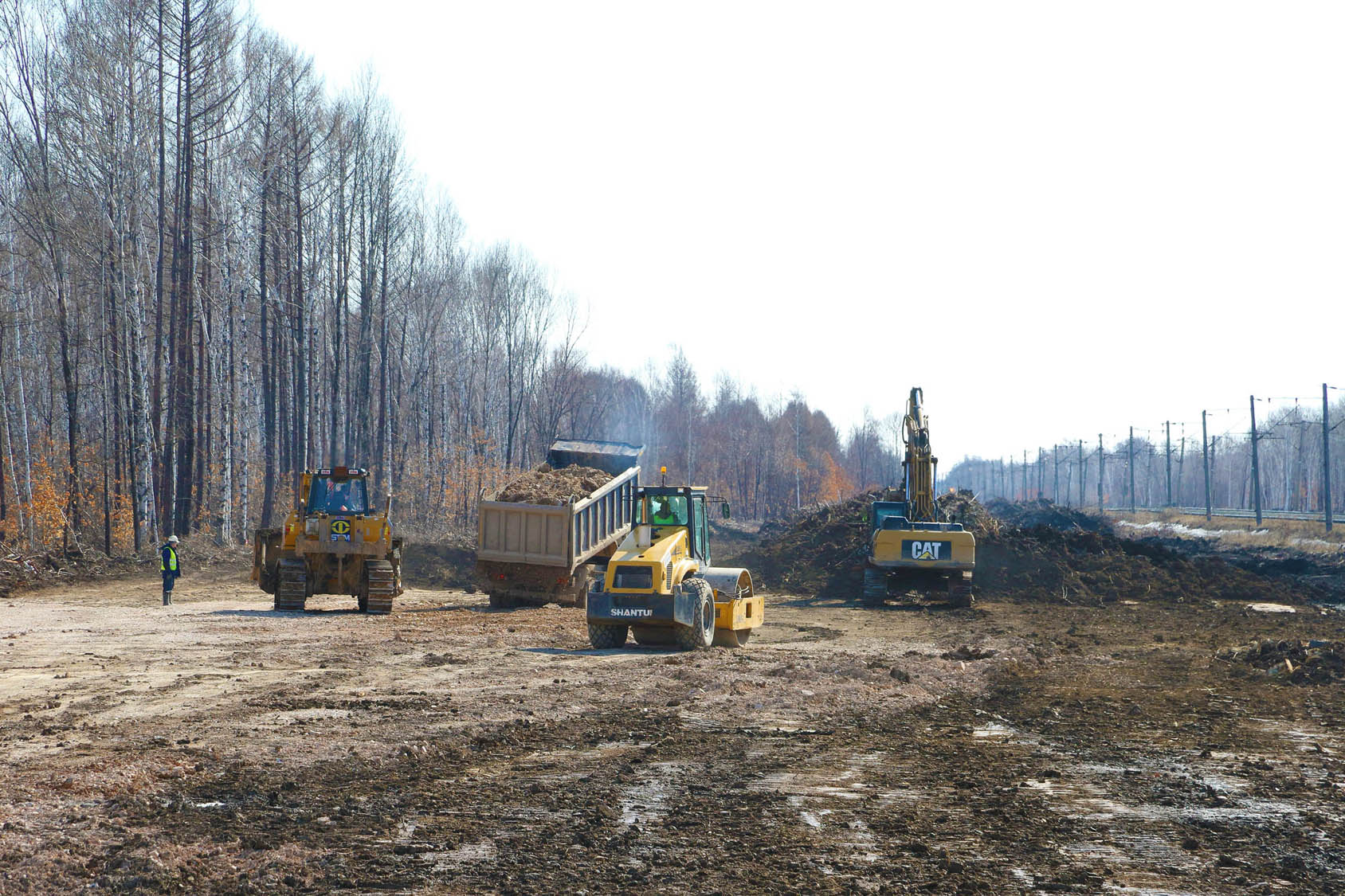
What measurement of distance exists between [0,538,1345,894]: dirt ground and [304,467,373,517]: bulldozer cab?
4.81 m

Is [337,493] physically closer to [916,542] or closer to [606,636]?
[606,636]

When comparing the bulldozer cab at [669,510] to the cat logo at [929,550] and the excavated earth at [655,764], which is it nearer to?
the excavated earth at [655,764]

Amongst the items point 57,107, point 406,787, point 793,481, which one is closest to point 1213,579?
point 406,787

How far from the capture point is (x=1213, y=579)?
92.6ft

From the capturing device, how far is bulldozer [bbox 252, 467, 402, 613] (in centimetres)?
2128

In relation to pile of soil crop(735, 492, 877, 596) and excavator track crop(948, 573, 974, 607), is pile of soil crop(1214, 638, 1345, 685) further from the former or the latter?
pile of soil crop(735, 492, 877, 596)

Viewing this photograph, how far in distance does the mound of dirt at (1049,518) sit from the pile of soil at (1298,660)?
27.3 m

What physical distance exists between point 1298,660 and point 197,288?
3107 cm

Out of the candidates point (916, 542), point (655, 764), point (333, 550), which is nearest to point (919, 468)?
point (916, 542)

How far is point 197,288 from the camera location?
3431 centimetres

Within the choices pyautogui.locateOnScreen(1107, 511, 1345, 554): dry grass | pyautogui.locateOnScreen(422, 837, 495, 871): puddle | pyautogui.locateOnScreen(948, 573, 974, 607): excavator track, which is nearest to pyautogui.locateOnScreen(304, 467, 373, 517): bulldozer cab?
pyautogui.locateOnScreen(948, 573, 974, 607): excavator track

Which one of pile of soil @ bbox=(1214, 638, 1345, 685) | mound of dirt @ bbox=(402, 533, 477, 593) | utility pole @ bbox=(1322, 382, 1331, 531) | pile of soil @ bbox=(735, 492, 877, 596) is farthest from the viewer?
utility pole @ bbox=(1322, 382, 1331, 531)

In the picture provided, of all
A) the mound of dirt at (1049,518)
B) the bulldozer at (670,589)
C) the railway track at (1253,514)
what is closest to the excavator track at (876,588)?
the bulldozer at (670,589)

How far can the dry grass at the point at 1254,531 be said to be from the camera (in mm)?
43094
